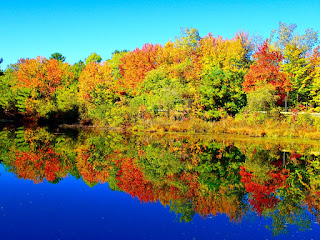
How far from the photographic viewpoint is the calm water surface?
745cm

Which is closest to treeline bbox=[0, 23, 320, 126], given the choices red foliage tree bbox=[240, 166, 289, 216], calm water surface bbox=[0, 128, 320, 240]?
calm water surface bbox=[0, 128, 320, 240]

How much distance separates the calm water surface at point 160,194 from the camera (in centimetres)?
745

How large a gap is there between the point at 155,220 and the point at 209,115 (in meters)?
22.6

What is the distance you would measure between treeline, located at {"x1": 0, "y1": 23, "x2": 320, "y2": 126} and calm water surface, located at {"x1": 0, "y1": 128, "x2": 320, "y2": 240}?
14.1m

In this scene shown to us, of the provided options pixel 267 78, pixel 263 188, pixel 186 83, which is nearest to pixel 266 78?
pixel 267 78

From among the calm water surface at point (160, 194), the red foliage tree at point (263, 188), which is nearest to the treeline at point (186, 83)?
the calm water surface at point (160, 194)

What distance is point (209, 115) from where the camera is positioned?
2997 centimetres

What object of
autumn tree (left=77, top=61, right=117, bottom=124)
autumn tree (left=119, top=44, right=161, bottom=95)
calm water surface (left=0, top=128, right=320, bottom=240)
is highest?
autumn tree (left=119, top=44, right=161, bottom=95)

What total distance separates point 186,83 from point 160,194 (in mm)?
32797

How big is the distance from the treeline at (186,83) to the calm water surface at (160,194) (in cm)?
1414

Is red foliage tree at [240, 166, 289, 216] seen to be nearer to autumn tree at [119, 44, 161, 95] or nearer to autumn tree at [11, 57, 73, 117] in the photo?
Answer: autumn tree at [11, 57, 73, 117]

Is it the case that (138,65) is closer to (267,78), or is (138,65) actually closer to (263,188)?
(267,78)

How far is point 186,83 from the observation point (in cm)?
4197

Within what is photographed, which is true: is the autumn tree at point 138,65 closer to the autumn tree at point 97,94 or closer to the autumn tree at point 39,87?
the autumn tree at point 97,94
